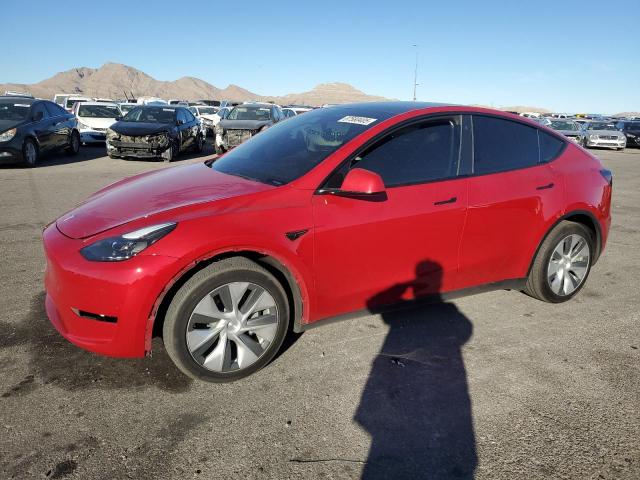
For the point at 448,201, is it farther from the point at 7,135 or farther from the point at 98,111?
the point at 98,111

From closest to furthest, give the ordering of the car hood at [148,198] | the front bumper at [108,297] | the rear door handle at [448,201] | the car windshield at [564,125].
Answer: the front bumper at [108,297] < the car hood at [148,198] < the rear door handle at [448,201] < the car windshield at [564,125]

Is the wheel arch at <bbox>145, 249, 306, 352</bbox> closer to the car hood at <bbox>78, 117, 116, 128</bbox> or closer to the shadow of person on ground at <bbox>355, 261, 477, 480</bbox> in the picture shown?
the shadow of person on ground at <bbox>355, 261, 477, 480</bbox>

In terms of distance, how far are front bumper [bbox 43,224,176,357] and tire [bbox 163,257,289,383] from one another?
15 cm

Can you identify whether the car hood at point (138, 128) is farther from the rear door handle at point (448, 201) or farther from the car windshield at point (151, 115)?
the rear door handle at point (448, 201)

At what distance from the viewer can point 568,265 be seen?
157 inches

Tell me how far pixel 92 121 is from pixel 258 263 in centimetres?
1595

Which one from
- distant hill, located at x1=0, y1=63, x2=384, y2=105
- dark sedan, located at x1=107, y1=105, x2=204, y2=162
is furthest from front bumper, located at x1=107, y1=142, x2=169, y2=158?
distant hill, located at x1=0, y1=63, x2=384, y2=105

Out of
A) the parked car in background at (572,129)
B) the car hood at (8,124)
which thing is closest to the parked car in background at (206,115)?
the car hood at (8,124)

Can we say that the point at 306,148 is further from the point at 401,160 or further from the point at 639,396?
the point at 639,396

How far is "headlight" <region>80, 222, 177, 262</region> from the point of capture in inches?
98.3

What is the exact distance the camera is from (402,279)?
3.20 meters

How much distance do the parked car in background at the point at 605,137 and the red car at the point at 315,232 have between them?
23397 millimetres

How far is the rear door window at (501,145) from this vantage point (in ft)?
11.4

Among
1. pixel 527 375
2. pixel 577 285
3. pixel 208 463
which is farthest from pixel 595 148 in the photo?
pixel 208 463
